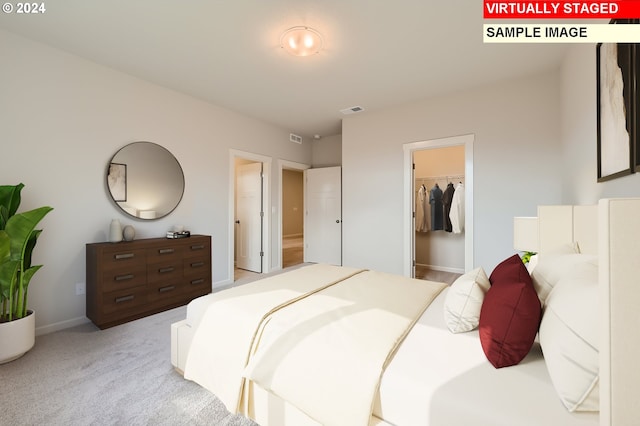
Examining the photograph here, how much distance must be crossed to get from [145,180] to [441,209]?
452 centimetres

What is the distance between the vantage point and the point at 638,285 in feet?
1.93

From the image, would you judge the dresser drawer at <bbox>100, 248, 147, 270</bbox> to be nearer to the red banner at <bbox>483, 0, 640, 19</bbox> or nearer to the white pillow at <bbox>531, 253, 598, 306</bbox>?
the white pillow at <bbox>531, 253, 598, 306</bbox>

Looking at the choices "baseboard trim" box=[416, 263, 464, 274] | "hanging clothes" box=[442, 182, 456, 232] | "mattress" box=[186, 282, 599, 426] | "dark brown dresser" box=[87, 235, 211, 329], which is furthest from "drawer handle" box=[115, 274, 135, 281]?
"baseboard trim" box=[416, 263, 464, 274]

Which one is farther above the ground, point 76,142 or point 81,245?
point 76,142

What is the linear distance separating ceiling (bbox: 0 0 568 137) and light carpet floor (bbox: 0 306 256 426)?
2631mm

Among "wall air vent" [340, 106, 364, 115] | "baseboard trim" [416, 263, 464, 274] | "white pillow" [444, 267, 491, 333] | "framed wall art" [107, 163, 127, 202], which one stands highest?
"wall air vent" [340, 106, 364, 115]

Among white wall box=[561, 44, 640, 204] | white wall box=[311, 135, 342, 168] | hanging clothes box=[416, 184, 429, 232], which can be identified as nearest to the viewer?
white wall box=[561, 44, 640, 204]

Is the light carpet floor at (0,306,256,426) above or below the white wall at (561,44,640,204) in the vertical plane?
below

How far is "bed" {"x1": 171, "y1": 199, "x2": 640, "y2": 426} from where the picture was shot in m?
0.61

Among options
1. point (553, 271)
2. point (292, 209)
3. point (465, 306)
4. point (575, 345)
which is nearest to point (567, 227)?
point (553, 271)

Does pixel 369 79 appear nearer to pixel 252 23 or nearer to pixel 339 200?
pixel 252 23

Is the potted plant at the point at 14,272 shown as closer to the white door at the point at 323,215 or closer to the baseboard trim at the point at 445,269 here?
the white door at the point at 323,215

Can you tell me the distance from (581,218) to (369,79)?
7.79 ft

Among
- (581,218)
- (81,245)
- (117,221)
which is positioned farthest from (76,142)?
(581,218)
